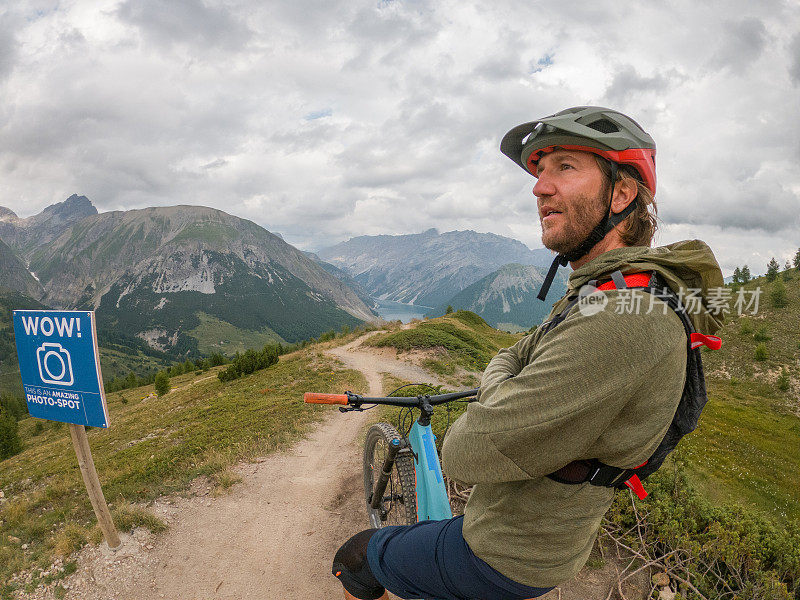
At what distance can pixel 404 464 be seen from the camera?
4.96 meters

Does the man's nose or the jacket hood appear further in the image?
the man's nose

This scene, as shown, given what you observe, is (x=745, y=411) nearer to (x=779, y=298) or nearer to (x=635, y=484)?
(x=779, y=298)

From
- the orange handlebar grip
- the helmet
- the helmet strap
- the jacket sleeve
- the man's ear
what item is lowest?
the orange handlebar grip

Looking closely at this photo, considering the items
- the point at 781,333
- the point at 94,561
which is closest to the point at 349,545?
the point at 94,561

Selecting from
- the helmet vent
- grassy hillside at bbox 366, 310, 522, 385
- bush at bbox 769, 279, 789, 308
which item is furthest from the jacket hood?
bush at bbox 769, 279, 789, 308

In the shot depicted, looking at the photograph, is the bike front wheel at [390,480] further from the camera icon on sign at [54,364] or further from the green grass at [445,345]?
the green grass at [445,345]

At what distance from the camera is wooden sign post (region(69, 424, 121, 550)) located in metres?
6.02

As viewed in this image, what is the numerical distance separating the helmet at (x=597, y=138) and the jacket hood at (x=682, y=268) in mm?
752

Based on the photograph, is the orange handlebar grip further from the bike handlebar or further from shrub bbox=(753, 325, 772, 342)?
shrub bbox=(753, 325, 772, 342)

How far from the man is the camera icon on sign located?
582cm

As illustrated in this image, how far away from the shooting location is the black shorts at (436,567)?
216cm

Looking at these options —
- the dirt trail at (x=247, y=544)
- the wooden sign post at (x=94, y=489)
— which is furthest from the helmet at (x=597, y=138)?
the wooden sign post at (x=94, y=489)

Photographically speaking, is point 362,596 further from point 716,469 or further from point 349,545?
point 716,469

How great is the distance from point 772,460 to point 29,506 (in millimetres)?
22725
